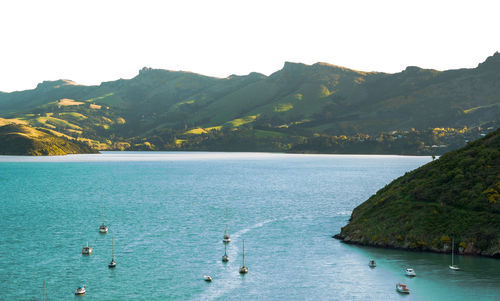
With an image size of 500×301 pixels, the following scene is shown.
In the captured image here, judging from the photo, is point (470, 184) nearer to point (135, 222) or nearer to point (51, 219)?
point (135, 222)

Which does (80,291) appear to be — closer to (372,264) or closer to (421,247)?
(372,264)

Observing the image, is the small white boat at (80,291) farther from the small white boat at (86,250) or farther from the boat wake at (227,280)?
the small white boat at (86,250)

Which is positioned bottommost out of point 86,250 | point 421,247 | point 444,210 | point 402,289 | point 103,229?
point 402,289

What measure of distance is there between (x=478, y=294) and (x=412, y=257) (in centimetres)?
1717

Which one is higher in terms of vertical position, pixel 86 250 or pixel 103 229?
pixel 103 229

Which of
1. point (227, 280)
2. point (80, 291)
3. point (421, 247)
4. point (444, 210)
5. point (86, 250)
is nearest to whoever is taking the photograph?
point (80, 291)

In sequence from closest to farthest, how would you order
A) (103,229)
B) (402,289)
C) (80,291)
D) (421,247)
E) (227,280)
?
1. (80,291)
2. (402,289)
3. (227,280)
4. (421,247)
5. (103,229)

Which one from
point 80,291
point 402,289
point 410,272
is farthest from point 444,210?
point 80,291

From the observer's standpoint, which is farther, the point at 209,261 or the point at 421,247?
the point at 421,247

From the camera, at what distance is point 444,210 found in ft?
292

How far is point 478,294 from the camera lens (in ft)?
222

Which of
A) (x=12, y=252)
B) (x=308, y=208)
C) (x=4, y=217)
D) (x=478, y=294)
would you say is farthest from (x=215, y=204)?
(x=478, y=294)

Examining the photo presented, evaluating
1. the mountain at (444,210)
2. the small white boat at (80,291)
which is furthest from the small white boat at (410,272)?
the small white boat at (80,291)

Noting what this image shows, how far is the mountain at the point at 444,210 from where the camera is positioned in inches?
3265
